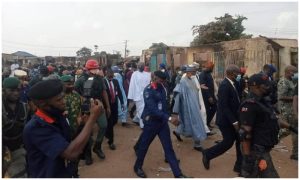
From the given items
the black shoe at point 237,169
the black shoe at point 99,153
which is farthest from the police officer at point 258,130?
the black shoe at point 99,153

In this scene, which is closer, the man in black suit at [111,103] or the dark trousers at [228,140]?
the dark trousers at [228,140]

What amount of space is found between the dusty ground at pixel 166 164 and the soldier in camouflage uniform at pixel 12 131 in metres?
1.54

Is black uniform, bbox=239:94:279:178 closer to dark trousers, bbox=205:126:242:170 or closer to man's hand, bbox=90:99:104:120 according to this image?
dark trousers, bbox=205:126:242:170

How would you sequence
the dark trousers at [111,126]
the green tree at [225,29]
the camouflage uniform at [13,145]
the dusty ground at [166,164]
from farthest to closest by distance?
the green tree at [225,29] → the dark trousers at [111,126] → the dusty ground at [166,164] → the camouflage uniform at [13,145]

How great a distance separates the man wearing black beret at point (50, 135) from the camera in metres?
2.28

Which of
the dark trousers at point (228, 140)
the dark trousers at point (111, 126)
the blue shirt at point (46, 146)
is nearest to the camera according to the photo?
the blue shirt at point (46, 146)

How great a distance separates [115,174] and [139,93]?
3333 millimetres

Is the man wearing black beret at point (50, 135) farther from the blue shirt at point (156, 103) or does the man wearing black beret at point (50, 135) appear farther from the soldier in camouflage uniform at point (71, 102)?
the blue shirt at point (156, 103)

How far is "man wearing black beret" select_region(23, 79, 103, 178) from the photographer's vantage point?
7.47 feet

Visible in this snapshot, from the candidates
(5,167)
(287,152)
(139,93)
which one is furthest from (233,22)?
(5,167)

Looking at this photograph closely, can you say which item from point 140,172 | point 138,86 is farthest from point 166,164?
point 138,86

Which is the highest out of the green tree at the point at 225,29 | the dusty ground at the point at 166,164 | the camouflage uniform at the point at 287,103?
the green tree at the point at 225,29

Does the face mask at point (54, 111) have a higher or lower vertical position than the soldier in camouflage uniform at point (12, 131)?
higher

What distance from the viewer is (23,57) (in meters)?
34.2
